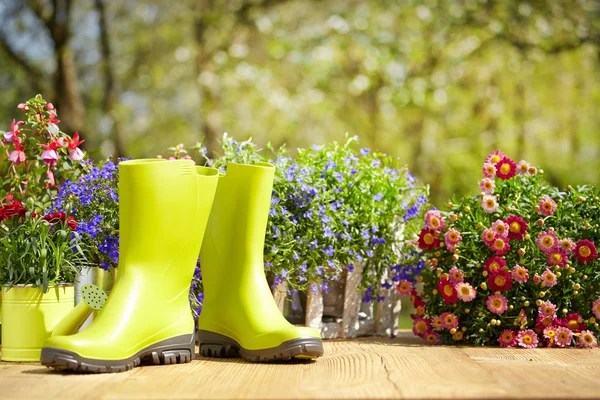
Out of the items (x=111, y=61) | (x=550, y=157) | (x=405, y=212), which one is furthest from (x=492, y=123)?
(x=405, y=212)

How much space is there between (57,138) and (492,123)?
6562 millimetres

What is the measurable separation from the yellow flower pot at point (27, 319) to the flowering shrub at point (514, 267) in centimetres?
113

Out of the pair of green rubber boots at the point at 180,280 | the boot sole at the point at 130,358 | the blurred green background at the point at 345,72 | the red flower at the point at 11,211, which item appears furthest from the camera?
the blurred green background at the point at 345,72

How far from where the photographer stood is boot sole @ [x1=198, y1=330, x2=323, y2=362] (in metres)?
1.69

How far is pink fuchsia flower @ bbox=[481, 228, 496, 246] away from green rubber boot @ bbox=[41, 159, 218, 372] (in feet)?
2.84

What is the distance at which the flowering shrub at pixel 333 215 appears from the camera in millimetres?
2219

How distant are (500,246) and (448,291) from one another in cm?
21

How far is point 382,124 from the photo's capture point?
8.11 m

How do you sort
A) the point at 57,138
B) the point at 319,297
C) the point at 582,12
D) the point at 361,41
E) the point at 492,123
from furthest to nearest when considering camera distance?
the point at 492,123 → the point at 361,41 → the point at 582,12 → the point at 319,297 → the point at 57,138

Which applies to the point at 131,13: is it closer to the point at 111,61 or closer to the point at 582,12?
the point at 111,61

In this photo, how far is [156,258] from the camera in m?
1.72

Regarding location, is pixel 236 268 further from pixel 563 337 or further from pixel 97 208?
pixel 563 337

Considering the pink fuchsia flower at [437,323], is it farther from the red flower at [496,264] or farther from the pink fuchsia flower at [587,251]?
the pink fuchsia flower at [587,251]

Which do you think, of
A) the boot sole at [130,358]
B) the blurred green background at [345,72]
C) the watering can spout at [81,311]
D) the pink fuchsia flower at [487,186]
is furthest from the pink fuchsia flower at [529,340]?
the blurred green background at [345,72]
